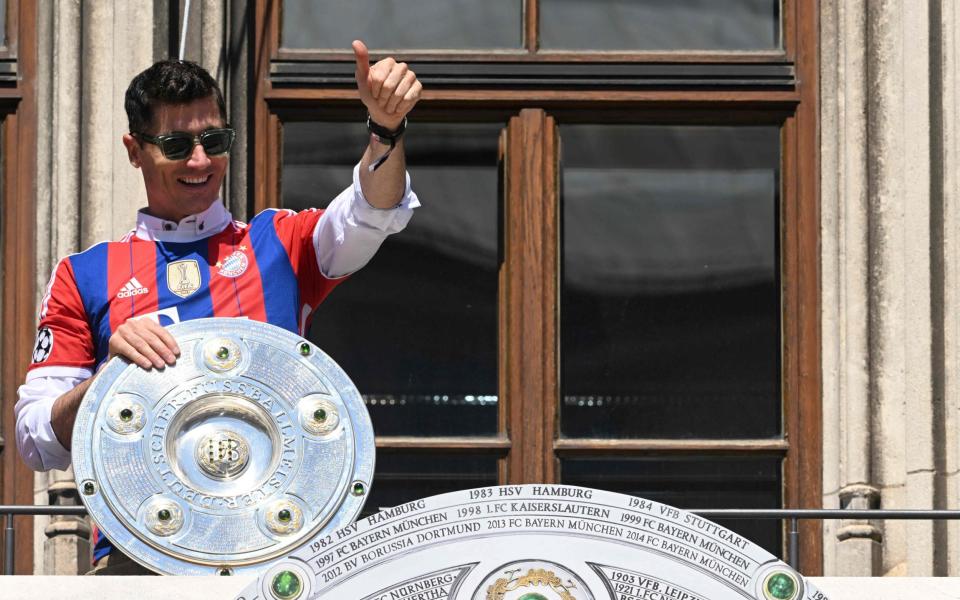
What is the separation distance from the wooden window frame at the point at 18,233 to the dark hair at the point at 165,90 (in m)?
1.74

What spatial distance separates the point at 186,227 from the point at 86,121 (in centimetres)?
175

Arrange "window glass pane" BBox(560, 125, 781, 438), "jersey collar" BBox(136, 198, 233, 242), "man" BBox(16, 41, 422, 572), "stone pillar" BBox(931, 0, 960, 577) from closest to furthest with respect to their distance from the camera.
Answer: "man" BBox(16, 41, 422, 572), "jersey collar" BBox(136, 198, 233, 242), "stone pillar" BBox(931, 0, 960, 577), "window glass pane" BBox(560, 125, 781, 438)

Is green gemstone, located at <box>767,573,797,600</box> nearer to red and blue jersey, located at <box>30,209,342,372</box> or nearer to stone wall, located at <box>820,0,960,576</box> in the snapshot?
red and blue jersey, located at <box>30,209,342,372</box>

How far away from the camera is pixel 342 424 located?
5.48 meters

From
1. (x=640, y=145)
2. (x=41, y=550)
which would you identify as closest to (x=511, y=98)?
(x=640, y=145)

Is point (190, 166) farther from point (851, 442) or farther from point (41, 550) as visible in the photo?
point (851, 442)

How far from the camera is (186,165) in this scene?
18.4 feet

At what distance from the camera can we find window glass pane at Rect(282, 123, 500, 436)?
733 cm

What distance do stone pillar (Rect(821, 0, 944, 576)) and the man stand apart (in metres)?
2.05

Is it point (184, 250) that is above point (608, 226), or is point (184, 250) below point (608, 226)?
below

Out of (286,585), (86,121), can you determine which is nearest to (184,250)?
(286,585)

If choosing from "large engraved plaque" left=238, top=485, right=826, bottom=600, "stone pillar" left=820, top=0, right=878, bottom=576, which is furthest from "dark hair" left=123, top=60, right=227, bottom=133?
"stone pillar" left=820, top=0, right=878, bottom=576

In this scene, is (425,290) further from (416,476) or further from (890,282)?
(890,282)

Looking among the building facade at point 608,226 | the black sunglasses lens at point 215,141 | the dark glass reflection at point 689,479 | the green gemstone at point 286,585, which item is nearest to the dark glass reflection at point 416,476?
the building facade at point 608,226
